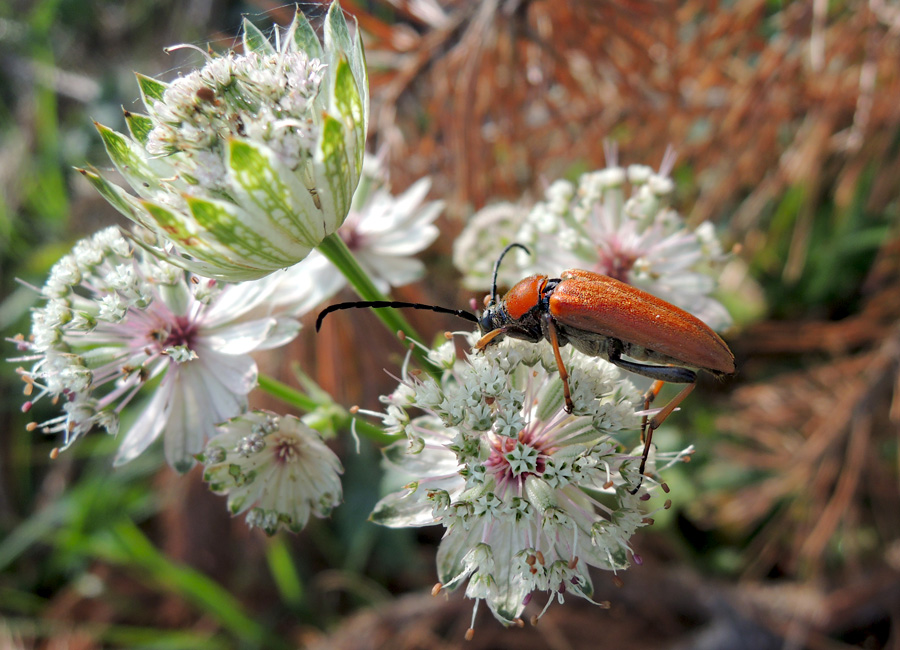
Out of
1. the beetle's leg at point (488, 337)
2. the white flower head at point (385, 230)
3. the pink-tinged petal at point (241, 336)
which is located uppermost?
the pink-tinged petal at point (241, 336)

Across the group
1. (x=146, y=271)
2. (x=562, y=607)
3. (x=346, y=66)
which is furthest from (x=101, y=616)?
(x=346, y=66)

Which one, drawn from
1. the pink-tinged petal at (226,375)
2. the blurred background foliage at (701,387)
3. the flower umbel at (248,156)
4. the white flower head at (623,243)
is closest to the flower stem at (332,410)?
the pink-tinged petal at (226,375)

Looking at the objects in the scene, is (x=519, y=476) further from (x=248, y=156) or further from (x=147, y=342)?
(x=147, y=342)

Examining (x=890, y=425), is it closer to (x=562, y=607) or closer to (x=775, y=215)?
(x=775, y=215)

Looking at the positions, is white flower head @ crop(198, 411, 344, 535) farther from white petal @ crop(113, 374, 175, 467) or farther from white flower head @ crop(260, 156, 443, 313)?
white flower head @ crop(260, 156, 443, 313)

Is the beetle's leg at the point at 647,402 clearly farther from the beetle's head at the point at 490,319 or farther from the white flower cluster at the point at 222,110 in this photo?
the white flower cluster at the point at 222,110

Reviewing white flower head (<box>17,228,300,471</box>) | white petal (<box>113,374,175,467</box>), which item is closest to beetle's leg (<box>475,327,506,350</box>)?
white flower head (<box>17,228,300,471</box>)
